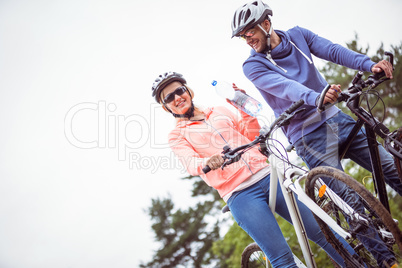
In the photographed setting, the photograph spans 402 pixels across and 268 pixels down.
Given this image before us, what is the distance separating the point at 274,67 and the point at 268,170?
3.12 ft

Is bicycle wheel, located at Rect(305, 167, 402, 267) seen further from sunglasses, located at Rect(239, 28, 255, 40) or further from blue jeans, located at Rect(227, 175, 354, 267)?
sunglasses, located at Rect(239, 28, 255, 40)

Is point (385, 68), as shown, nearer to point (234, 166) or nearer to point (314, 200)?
point (314, 200)

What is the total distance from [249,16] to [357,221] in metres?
1.86

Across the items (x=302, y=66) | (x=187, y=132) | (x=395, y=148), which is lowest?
(x=395, y=148)

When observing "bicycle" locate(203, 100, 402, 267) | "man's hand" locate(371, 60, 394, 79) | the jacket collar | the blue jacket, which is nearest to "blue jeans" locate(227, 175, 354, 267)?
"bicycle" locate(203, 100, 402, 267)

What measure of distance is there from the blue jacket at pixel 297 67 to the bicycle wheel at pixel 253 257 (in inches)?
58.6

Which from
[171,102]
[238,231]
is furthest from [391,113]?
[171,102]

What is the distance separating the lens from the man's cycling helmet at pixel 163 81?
3.54 m

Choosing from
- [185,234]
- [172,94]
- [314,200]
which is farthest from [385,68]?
[185,234]

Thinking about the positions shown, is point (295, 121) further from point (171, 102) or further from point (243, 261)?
point (243, 261)

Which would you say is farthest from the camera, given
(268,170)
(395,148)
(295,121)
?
(268,170)

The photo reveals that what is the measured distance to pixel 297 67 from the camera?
2.90 metres

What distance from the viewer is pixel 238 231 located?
957 centimetres

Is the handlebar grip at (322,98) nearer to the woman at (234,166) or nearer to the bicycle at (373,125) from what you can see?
the bicycle at (373,125)
